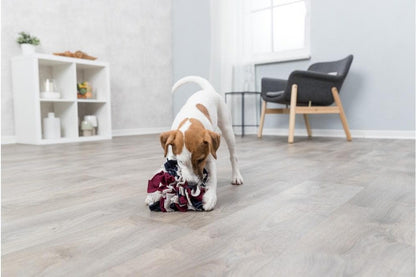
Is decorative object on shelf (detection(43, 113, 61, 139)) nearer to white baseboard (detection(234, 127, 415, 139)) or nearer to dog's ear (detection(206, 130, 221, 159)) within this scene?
white baseboard (detection(234, 127, 415, 139))

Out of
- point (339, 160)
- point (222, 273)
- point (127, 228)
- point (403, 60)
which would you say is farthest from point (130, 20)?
point (222, 273)

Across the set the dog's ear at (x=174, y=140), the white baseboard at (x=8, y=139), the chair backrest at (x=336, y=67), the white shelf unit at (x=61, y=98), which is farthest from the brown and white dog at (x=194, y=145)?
the white baseboard at (x=8, y=139)

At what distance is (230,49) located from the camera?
404 cm

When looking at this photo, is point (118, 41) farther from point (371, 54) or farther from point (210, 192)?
point (210, 192)

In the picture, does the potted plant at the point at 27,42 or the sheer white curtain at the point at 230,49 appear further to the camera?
the sheer white curtain at the point at 230,49

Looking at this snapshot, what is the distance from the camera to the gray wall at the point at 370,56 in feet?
9.95

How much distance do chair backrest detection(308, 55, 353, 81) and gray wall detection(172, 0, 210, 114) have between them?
1.59m

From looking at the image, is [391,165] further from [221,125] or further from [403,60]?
[403,60]

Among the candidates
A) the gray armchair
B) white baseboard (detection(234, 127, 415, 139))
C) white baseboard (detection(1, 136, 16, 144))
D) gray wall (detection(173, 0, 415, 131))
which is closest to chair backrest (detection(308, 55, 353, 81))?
the gray armchair

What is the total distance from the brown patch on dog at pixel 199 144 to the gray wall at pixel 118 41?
292 centimetres

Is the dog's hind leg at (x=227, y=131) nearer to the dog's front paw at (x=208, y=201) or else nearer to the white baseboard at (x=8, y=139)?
the dog's front paw at (x=208, y=201)

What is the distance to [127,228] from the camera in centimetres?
80

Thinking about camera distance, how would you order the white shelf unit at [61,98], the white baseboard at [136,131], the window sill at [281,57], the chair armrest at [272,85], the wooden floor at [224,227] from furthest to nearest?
the white baseboard at [136,131]
the window sill at [281,57]
the chair armrest at [272,85]
the white shelf unit at [61,98]
the wooden floor at [224,227]

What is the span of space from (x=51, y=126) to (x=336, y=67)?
2.77m
